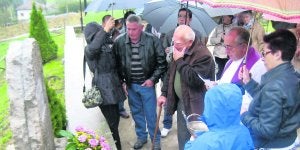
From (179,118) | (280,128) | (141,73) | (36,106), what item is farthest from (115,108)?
(280,128)

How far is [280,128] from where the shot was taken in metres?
2.60

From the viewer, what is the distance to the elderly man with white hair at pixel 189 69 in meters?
3.59

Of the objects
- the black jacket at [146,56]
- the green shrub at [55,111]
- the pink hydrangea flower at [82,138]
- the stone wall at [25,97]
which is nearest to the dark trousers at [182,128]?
the black jacket at [146,56]

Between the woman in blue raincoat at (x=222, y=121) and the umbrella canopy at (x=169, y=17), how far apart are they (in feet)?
10.5

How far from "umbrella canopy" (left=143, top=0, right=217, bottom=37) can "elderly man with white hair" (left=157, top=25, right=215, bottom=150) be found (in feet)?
5.27

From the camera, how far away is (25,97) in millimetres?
3277

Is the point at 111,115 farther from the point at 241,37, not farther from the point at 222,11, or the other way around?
the point at 222,11

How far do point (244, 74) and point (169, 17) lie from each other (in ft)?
8.85

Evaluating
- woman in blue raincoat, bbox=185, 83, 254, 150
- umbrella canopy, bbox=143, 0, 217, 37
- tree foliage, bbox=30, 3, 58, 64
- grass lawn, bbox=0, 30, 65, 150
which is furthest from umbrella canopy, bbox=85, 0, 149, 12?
tree foliage, bbox=30, 3, 58, 64

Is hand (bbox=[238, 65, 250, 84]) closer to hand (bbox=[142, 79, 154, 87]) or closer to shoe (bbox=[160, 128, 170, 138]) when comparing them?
hand (bbox=[142, 79, 154, 87])

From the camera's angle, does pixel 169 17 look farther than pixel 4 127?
No

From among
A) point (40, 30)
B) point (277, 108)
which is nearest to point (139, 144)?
point (277, 108)

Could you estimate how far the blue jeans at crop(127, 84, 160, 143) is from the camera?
4551 millimetres

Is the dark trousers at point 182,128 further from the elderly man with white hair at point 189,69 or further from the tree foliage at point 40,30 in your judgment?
the tree foliage at point 40,30
